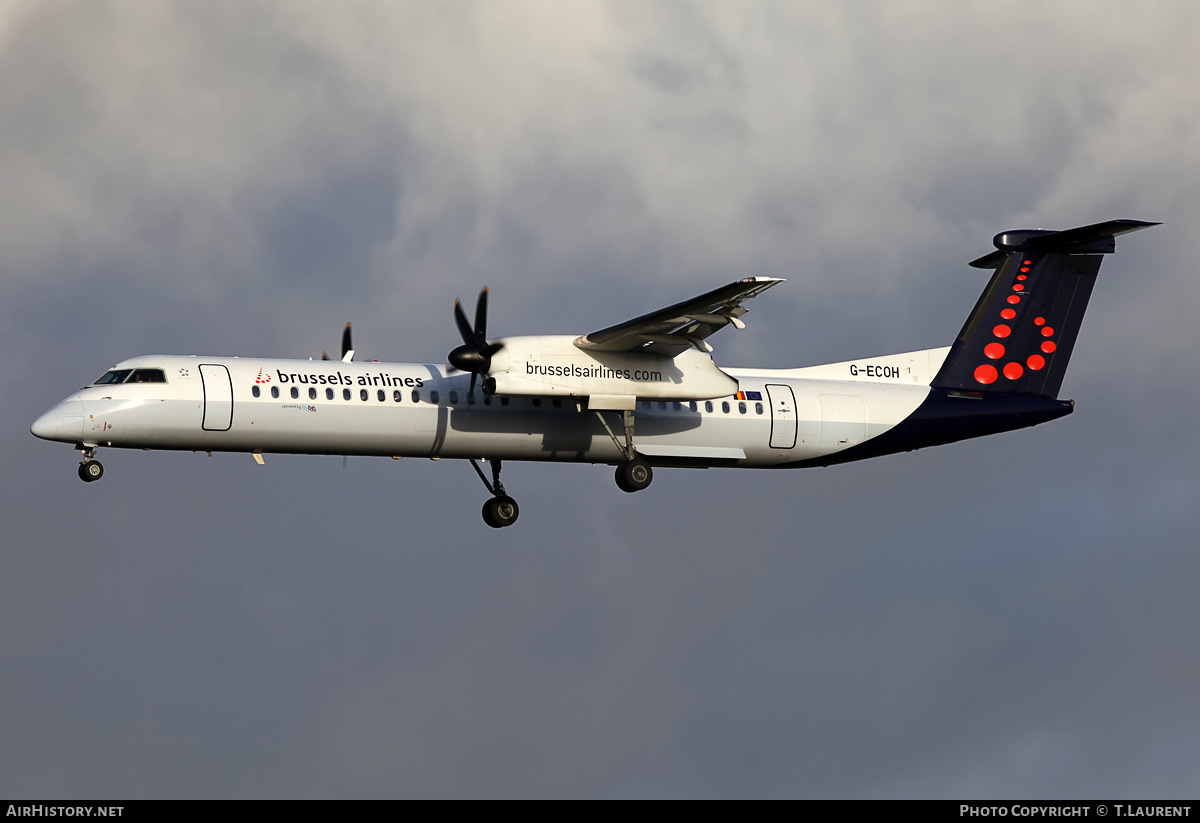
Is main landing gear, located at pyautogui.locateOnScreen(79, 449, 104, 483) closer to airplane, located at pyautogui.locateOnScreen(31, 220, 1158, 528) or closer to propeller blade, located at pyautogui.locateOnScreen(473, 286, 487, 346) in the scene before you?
airplane, located at pyautogui.locateOnScreen(31, 220, 1158, 528)

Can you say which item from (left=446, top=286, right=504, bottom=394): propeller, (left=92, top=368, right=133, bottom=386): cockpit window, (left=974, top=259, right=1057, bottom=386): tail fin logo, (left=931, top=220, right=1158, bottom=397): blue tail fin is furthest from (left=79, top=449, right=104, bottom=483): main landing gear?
(left=974, top=259, right=1057, bottom=386): tail fin logo

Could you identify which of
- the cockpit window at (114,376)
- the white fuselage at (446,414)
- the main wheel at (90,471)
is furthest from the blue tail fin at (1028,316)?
the main wheel at (90,471)

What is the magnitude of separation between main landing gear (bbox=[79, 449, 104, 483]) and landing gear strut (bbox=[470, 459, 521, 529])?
267 inches

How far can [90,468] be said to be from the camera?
87.1 feet

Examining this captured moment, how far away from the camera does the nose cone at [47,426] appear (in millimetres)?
26109

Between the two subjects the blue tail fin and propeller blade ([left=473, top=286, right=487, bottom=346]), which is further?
the blue tail fin

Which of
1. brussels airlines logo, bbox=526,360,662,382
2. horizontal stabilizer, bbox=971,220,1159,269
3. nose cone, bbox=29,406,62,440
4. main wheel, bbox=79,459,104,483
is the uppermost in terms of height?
horizontal stabilizer, bbox=971,220,1159,269

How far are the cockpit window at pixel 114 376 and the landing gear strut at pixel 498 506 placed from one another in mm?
6522

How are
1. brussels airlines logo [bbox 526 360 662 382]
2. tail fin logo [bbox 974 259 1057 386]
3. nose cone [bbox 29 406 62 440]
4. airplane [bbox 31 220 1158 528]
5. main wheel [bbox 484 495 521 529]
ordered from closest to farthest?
nose cone [bbox 29 406 62 440]
airplane [bbox 31 220 1158 528]
brussels airlines logo [bbox 526 360 662 382]
main wheel [bbox 484 495 521 529]
tail fin logo [bbox 974 259 1057 386]

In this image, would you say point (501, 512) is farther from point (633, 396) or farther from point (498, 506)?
point (633, 396)

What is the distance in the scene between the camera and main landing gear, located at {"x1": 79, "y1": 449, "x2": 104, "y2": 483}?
26484 millimetres
